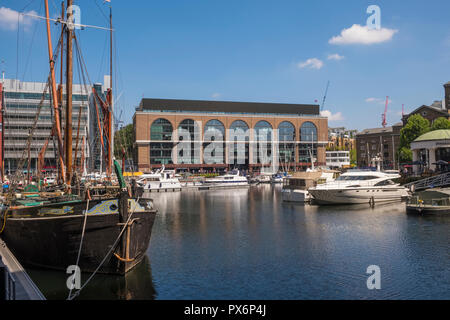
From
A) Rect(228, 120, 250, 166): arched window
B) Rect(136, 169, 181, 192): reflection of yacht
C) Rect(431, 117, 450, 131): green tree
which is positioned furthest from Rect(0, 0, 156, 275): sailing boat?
Rect(228, 120, 250, 166): arched window

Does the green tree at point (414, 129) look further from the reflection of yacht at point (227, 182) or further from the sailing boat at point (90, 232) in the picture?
the sailing boat at point (90, 232)

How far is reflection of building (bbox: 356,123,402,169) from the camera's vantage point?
5236 inches

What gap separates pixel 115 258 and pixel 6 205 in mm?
11599

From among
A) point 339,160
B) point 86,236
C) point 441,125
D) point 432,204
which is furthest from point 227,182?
point 339,160

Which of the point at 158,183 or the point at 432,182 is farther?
the point at 158,183

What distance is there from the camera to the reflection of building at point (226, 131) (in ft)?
396

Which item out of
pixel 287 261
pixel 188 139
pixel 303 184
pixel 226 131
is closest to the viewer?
pixel 287 261

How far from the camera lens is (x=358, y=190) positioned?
49.3 m

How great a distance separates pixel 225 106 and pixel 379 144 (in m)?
61.1

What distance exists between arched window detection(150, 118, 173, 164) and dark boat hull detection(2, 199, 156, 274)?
10017cm

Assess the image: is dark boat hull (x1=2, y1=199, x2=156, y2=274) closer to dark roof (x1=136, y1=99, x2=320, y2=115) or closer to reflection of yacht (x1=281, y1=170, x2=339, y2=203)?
reflection of yacht (x1=281, y1=170, x2=339, y2=203)

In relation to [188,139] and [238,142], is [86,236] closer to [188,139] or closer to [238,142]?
[188,139]
